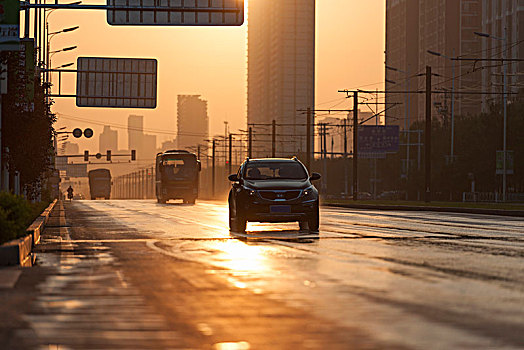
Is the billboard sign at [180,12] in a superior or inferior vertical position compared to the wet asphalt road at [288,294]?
superior

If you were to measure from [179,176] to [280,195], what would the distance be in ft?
147

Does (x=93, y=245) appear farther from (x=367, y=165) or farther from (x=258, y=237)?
(x=367, y=165)

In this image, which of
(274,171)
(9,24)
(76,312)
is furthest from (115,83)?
(76,312)

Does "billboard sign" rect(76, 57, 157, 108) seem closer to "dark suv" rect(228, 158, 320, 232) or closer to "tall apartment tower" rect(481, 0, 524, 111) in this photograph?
"dark suv" rect(228, 158, 320, 232)

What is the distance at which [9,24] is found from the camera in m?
18.2

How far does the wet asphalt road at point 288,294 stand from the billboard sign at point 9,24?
3846mm

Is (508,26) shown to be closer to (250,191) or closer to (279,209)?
(250,191)

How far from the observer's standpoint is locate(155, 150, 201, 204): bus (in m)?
65.9

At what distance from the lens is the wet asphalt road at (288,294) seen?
24.0 feet

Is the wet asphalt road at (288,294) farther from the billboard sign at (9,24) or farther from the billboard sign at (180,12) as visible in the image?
the billboard sign at (180,12)

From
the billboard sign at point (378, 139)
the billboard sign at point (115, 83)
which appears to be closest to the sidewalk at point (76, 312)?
the billboard sign at point (115, 83)

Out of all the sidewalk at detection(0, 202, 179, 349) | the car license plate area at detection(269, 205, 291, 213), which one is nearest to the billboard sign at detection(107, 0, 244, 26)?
the car license plate area at detection(269, 205, 291, 213)

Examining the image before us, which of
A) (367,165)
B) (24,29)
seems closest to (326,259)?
(24,29)

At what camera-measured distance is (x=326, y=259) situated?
14.3 m
